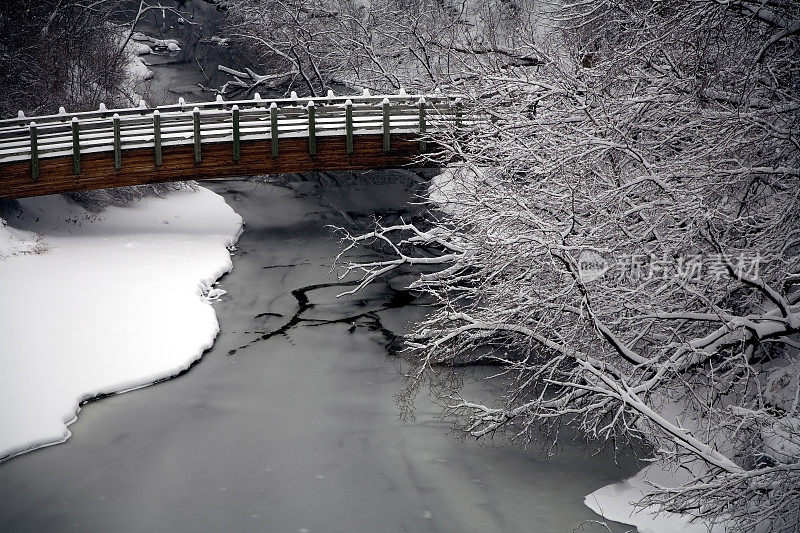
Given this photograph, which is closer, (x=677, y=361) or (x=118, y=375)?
(x=677, y=361)

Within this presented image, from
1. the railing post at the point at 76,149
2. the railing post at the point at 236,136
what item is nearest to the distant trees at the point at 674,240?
the railing post at the point at 236,136

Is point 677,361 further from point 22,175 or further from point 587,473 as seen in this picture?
point 22,175

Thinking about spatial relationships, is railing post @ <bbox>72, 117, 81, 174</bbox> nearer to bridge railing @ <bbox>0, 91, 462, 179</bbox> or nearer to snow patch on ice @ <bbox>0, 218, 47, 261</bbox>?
bridge railing @ <bbox>0, 91, 462, 179</bbox>

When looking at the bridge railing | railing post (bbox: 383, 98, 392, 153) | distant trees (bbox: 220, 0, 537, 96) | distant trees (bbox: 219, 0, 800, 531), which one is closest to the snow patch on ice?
the bridge railing

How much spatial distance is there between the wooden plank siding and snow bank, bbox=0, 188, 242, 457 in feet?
4.79

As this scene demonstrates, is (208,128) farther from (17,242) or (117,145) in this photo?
(17,242)

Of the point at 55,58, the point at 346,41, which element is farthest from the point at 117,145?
the point at 346,41

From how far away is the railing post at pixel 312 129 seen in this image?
22688 millimetres

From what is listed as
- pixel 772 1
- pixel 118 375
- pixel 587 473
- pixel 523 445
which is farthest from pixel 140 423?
pixel 772 1

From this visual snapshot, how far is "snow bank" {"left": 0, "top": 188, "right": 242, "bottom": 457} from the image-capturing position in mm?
13281

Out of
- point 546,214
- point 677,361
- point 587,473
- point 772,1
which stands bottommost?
point 587,473

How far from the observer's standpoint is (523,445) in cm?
1185

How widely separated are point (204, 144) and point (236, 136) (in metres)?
0.99

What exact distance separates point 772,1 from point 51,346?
12.8 metres
